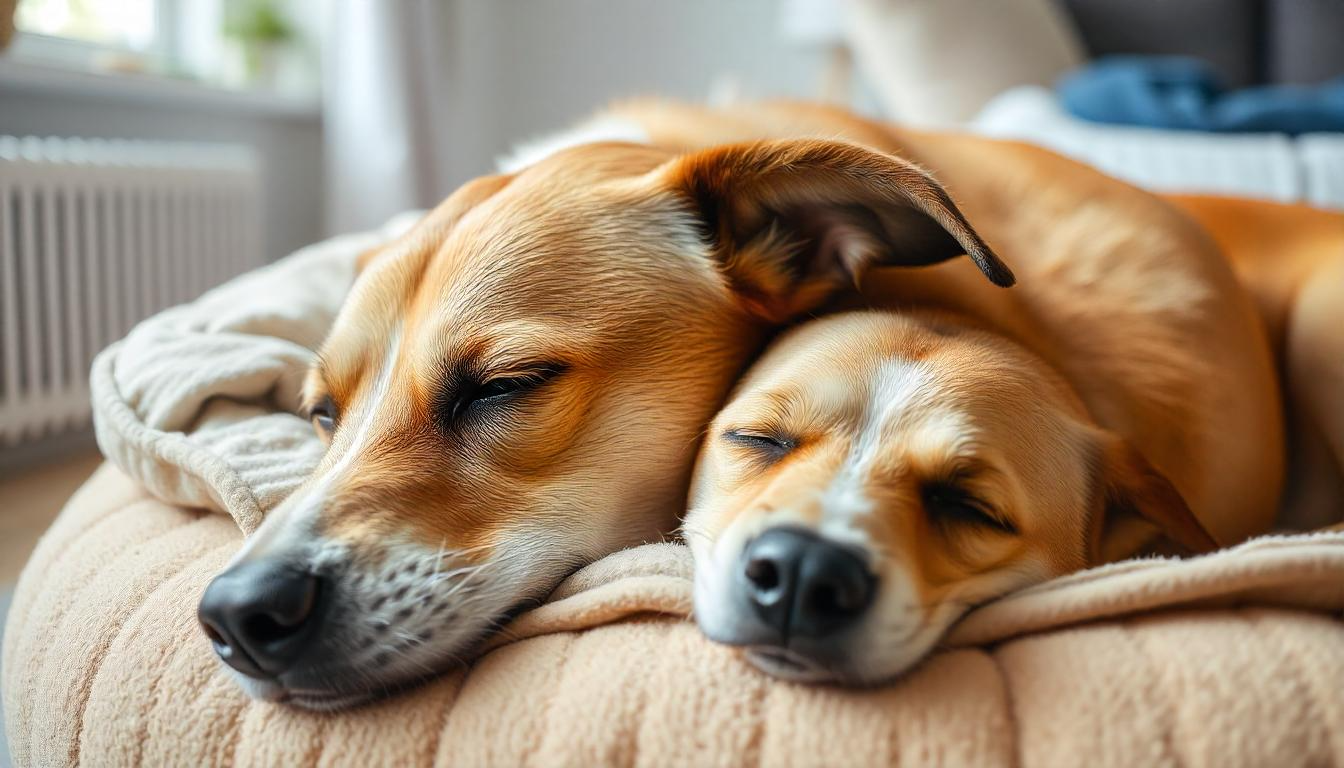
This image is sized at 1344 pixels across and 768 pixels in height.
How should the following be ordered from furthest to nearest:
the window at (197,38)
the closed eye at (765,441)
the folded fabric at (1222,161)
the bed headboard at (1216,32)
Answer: the bed headboard at (1216,32) < the window at (197,38) < the folded fabric at (1222,161) < the closed eye at (765,441)

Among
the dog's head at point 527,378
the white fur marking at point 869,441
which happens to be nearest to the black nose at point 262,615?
the dog's head at point 527,378

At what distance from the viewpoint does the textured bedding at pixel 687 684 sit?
2.48 ft

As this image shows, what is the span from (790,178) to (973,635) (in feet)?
1.90

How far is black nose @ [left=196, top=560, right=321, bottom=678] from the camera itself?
869 millimetres

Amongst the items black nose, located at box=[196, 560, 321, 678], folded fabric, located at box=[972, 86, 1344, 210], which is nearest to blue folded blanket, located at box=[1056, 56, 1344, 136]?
folded fabric, located at box=[972, 86, 1344, 210]

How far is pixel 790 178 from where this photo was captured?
118 centimetres

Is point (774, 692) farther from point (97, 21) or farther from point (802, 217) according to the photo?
point (97, 21)

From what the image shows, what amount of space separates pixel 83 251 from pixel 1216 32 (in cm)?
425

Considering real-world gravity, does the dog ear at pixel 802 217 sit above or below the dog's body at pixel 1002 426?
above

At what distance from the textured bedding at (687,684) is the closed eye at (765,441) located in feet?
0.46

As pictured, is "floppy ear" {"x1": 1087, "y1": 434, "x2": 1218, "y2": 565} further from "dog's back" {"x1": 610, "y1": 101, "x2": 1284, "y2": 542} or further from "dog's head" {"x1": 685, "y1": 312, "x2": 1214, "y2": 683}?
"dog's back" {"x1": 610, "y1": 101, "x2": 1284, "y2": 542}

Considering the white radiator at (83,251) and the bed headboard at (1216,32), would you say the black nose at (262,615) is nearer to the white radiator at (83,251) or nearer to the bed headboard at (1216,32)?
the white radiator at (83,251)

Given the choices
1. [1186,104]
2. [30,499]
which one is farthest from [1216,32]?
[30,499]

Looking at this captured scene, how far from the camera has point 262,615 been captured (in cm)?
87
